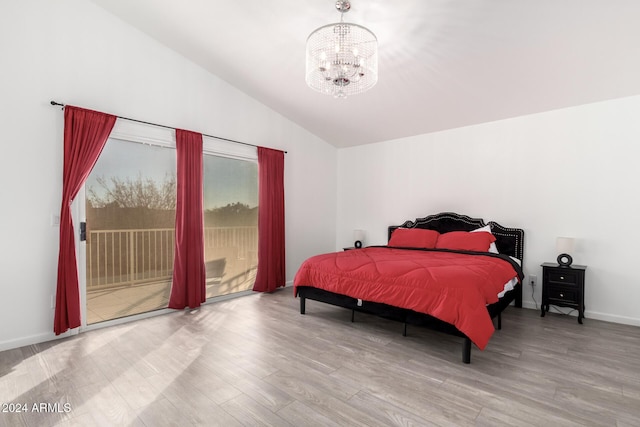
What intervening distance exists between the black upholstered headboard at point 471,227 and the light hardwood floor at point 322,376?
106cm

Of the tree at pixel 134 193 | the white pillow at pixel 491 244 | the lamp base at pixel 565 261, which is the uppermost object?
the tree at pixel 134 193

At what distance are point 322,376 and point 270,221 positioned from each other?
284 cm

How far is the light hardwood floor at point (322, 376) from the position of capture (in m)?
1.87

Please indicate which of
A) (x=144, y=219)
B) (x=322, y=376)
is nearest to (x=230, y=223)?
(x=144, y=219)

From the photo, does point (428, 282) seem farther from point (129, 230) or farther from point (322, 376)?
point (129, 230)

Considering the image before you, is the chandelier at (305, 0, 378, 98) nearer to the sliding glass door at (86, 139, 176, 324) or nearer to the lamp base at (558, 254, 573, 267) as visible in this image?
the sliding glass door at (86, 139, 176, 324)

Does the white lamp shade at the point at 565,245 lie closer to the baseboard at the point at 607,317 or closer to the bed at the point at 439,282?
the bed at the point at 439,282

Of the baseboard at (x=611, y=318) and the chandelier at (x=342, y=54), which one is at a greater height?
the chandelier at (x=342, y=54)

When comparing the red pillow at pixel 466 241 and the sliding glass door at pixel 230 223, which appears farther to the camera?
the sliding glass door at pixel 230 223

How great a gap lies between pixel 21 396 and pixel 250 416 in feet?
5.14

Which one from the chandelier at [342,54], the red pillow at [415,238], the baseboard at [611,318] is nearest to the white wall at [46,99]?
the chandelier at [342,54]

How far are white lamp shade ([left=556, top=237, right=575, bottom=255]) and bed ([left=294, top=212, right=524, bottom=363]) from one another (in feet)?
1.66

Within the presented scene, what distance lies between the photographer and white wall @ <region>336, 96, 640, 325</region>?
3521 mm

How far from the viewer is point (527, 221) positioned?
4152 mm
